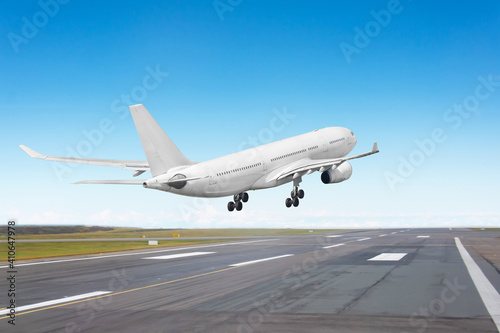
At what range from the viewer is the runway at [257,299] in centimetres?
1327

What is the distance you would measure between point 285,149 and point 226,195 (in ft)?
27.4

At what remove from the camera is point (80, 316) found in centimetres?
1449

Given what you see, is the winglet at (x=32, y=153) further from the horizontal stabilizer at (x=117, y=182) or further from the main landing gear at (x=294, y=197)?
the main landing gear at (x=294, y=197)

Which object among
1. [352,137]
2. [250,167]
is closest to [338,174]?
[250,167]

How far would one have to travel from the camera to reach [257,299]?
56.5 feet

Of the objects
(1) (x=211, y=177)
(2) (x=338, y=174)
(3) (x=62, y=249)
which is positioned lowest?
(3) (x=62, y=249)

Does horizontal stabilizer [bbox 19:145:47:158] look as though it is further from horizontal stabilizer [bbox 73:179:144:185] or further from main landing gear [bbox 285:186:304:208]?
main landing gear [bbox 285:186:304:208]

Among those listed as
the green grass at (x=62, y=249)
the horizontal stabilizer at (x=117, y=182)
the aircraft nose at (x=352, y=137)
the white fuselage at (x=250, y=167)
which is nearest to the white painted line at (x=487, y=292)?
the white fuselage at (x=250, y=167)

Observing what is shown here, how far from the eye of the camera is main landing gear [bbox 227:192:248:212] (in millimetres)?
34406

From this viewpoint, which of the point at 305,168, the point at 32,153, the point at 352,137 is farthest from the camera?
the point at 352,137

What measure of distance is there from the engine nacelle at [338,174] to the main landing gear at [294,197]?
2674mm

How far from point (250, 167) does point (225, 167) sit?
2.61 m

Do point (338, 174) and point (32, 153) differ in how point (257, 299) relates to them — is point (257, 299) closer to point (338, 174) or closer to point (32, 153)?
point (338, 174)

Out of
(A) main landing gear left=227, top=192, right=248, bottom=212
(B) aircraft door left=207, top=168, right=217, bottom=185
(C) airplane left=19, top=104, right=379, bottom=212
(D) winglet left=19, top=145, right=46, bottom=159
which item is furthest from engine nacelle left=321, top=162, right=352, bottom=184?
(D) winglet left=19, top=145, right=46, bottom=159
